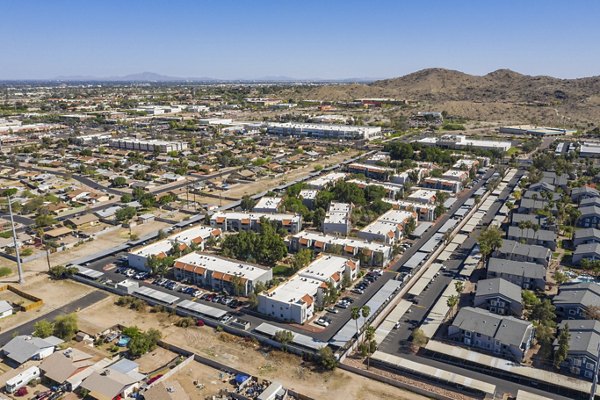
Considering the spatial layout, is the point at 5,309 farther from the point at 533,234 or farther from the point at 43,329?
the point at 533,234

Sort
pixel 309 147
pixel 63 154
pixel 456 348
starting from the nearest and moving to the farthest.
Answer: pixel 456 348 < pixel 63 154 < pixel 309 147

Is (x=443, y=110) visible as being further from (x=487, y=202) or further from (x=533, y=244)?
(x=533, y=244)

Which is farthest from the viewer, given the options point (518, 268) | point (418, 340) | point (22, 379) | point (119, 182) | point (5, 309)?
point (119, 182)

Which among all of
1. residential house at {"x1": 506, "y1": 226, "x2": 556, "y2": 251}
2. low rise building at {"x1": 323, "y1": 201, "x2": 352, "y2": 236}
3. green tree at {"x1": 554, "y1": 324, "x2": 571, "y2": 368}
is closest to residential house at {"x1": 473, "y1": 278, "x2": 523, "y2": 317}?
green tree at {"x1": 554, "y1": 324, "x2": 571, "y2": 368}

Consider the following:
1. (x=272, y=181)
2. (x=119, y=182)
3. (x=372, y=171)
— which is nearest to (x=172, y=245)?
(x=119, y=182)

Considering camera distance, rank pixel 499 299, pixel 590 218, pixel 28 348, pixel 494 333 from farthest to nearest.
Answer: pixel 590 218
pixel 499 299
pixel 494 333
pixel 28 348

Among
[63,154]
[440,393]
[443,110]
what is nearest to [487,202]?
[440,393]

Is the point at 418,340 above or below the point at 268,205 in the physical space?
below
